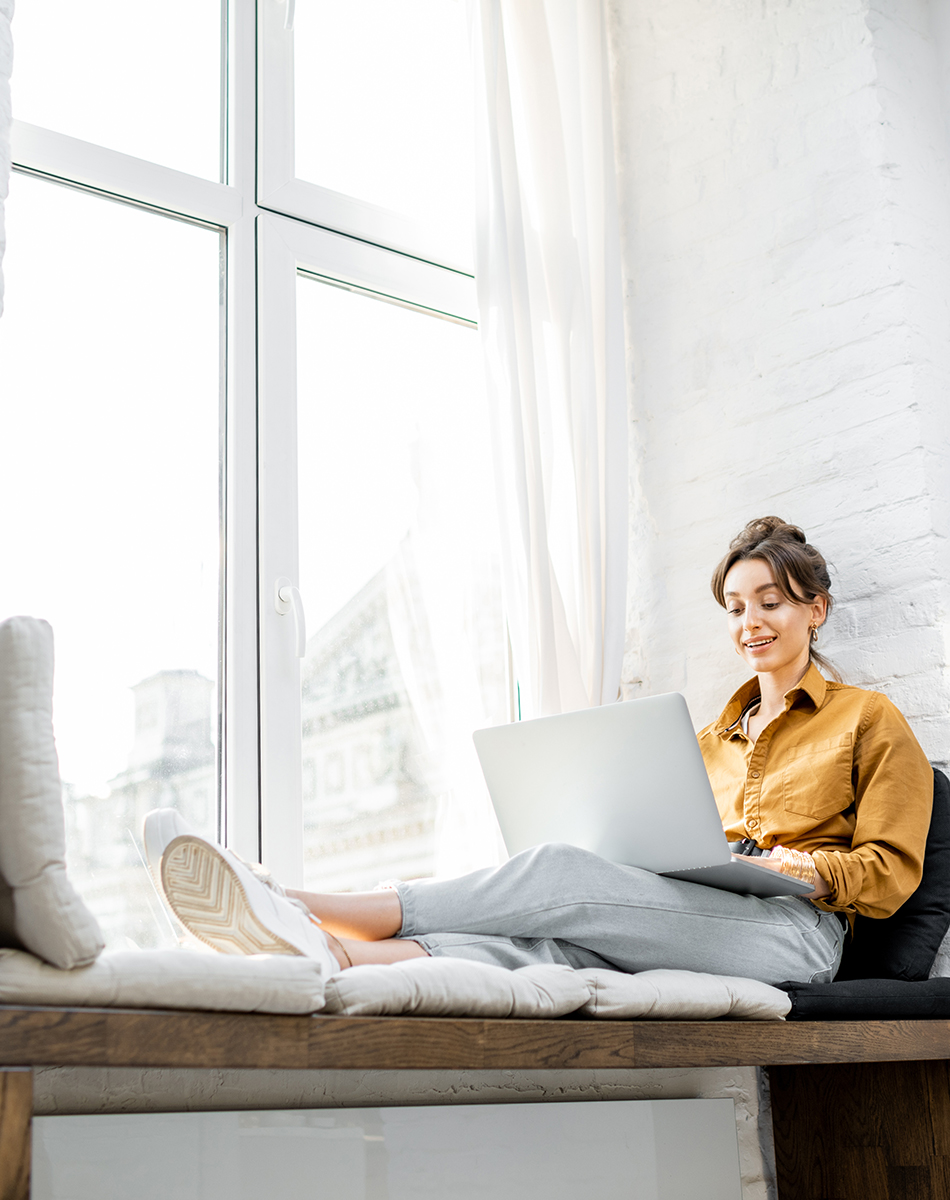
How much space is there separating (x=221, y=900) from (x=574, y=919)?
0.59m

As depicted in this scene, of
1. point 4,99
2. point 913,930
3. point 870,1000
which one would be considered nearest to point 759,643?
point 913,930

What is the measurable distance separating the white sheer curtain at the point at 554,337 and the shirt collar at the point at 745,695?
0.34 meters

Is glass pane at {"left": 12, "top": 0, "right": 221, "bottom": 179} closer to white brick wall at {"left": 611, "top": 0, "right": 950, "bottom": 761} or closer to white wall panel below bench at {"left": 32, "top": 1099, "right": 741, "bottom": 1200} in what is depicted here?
white brick wall at {"left": 611, "top": 0, "right": 950, "bottom": 761}

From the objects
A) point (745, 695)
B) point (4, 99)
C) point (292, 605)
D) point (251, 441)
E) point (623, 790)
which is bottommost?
point (623, 790)

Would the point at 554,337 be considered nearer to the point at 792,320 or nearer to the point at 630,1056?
the point at 792,320

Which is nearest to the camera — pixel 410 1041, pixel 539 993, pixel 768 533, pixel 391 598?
pixel 410 1041

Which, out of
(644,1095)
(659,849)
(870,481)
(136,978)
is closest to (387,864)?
(644,1095)

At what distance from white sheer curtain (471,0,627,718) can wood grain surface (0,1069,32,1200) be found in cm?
175

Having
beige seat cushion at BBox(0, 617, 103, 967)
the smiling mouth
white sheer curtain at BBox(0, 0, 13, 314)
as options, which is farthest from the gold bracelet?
white sheer curtain at BBox(0, 0, 13, 314)

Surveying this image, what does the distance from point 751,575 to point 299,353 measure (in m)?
1.09

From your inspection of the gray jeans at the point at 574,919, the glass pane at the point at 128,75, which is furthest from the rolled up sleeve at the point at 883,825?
the glass pane at the point at 128,75

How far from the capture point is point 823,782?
2.04 meters

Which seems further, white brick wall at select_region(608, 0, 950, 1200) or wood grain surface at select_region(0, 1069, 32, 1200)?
white brick wall at select_region(608, 0, 950, 1200)

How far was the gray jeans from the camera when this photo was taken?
1.64m
